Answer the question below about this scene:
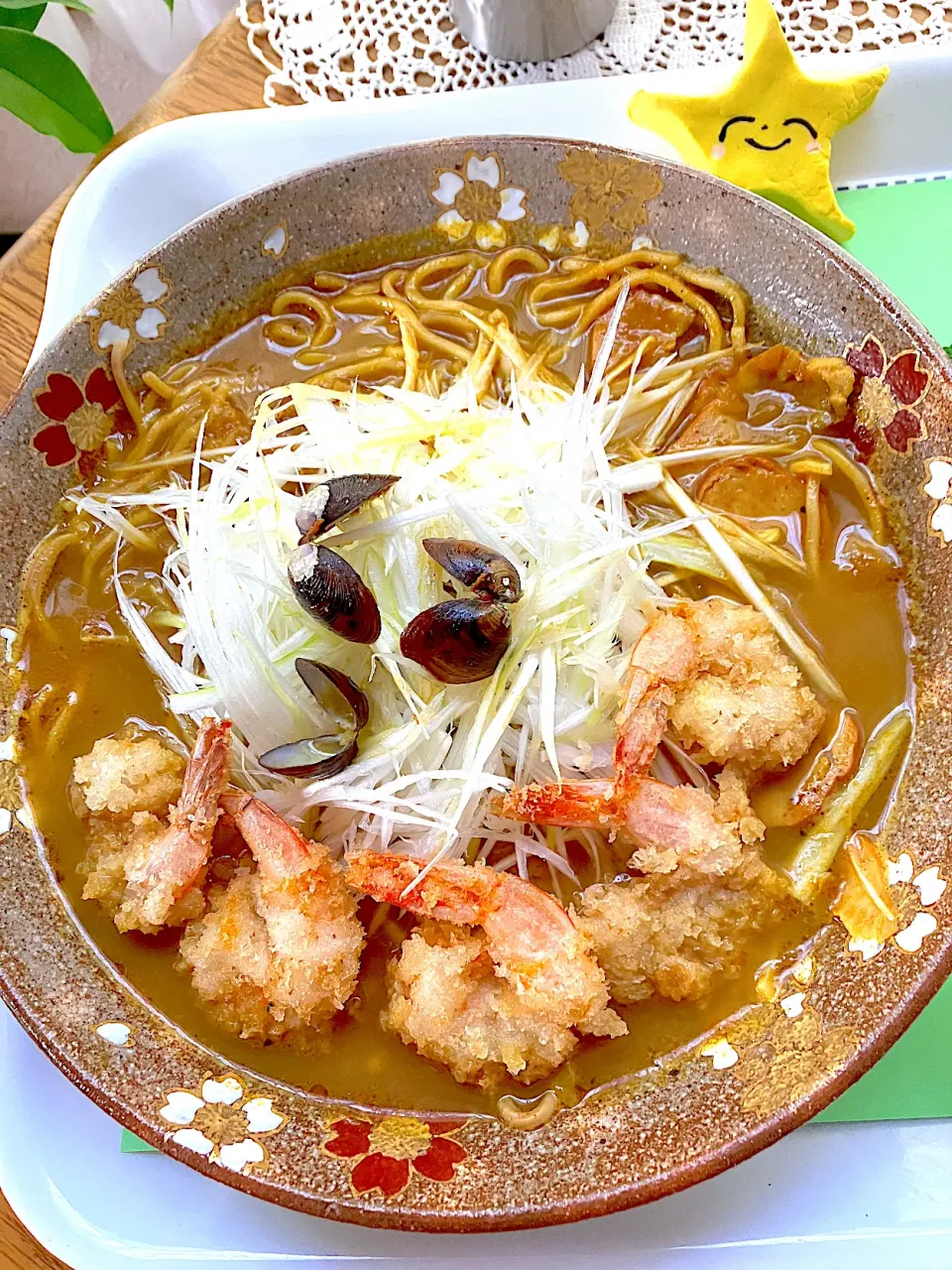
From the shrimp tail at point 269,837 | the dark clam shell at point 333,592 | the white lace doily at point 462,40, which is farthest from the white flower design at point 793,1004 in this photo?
the white lace doily at point 462,40

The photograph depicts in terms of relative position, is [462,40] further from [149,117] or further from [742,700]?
[742,700]

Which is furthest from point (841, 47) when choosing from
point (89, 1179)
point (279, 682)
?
point (89, 1179)

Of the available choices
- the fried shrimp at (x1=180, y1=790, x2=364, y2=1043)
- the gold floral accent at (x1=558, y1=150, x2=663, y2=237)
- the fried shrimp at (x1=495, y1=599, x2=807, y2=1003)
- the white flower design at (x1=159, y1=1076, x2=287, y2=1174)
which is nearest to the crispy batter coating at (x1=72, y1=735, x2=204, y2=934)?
the fried shrimp at (x1=180, y1=790, x2=364, y2=1043)

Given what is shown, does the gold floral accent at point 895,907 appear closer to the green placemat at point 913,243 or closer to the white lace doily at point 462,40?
the green placemat at point 913,243

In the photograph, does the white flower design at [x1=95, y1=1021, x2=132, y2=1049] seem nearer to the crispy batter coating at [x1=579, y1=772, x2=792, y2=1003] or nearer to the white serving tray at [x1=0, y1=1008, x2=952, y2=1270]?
the white serving tray at [x1=0, y1=1008, x2=952, y2=1270]

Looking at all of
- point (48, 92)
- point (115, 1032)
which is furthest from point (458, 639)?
point (48, 92)

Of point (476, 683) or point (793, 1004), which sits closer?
point (793, 1004)
